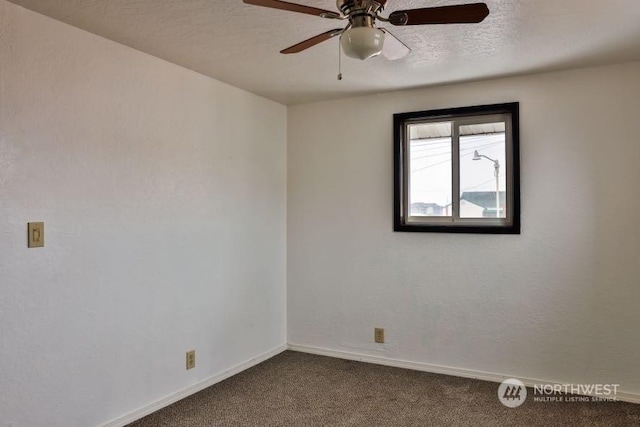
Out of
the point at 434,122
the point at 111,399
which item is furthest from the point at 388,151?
the point at 111,399

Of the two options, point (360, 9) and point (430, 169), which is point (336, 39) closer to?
point (360, 9)

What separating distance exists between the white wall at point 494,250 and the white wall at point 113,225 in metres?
0.61

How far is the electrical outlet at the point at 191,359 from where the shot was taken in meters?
3.03

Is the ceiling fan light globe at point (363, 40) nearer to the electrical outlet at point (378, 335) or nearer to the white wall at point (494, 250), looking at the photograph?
the white wall at point (494, 250)

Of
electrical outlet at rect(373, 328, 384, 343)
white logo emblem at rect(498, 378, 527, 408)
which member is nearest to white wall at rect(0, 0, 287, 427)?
electrical outlet at rect(373, 328, 384, 343)

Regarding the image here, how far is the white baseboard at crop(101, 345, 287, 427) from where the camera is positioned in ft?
8.46

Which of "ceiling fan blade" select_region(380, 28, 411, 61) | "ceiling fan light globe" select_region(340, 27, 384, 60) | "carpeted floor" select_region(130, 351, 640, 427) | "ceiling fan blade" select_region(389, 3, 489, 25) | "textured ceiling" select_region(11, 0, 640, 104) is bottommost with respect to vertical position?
"carpeted floor" select_region(130, 351, 640, 427)

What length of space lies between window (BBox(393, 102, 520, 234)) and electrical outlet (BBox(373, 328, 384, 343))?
2.81 feet

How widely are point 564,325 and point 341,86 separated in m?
2.36

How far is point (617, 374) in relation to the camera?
9.59ft

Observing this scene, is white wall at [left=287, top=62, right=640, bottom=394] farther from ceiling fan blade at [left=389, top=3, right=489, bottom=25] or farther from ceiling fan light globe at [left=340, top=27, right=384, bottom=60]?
ceiling fan light globe at [left=340, top=27, right=384, bottom=60]

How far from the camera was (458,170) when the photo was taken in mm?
3439

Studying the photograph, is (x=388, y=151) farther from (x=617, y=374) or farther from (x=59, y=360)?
(x=59, y=360)

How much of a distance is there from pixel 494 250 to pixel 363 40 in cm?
218
